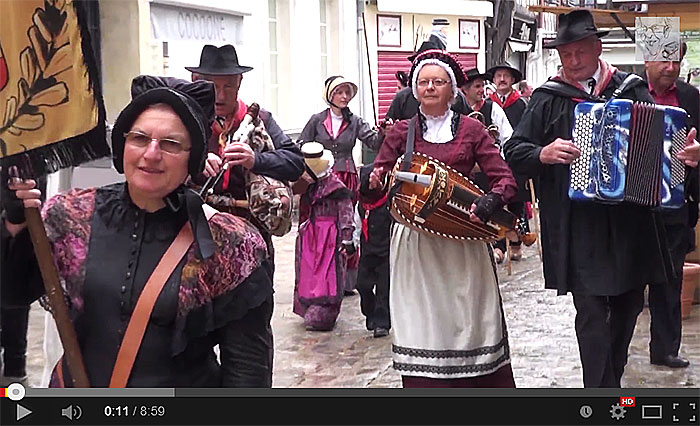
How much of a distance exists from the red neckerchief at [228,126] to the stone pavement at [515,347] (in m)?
0.66

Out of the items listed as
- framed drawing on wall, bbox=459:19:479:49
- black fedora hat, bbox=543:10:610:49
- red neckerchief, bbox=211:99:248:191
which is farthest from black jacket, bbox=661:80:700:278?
framed drawing on wall, bbox=459:19:479:49

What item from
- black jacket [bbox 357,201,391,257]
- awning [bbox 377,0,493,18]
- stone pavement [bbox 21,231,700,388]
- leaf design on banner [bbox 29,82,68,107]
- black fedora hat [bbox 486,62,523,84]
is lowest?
stone pavement [bbox 21,231,700,388]

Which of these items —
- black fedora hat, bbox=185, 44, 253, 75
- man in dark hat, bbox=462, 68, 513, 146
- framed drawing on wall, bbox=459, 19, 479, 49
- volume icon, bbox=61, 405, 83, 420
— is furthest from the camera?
framed drawing on wall, bbox=459, 19, 479, 49

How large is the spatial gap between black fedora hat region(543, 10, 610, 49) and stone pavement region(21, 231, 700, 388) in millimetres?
1014

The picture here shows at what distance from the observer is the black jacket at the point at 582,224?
3633mm

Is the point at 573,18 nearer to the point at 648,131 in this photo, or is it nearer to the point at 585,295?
the point at 648,131

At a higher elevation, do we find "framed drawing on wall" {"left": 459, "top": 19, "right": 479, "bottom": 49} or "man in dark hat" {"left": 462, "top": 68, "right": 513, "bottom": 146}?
"framed drawing on wall" {"left": 459, "top": 19, "right": 479, "bottom": 49}

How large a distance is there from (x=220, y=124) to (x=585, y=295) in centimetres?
124

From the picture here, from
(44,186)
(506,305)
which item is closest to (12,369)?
(44,186)

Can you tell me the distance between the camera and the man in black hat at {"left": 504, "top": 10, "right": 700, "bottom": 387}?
11.9ft

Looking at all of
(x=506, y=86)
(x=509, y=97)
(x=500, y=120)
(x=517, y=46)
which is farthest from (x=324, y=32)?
(x=500, y=120)

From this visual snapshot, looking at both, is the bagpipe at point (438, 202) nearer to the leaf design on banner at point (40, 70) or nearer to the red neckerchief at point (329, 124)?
the leaf design on banner at point (40, 70)

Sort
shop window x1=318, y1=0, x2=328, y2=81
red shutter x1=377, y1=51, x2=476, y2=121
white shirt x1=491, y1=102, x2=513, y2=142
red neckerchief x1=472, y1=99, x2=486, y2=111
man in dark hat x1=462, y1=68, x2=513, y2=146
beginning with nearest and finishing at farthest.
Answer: white shirt x1=491, y1=102, x2=513, y2=142 < man in dark hat x1=462, y1=68, x2=513, y2=146 < red neckerchief x1=472, y1=99, x2=486, y2=111 < red shutter x1=377, y1=51, x2=476, y2=121 < shop window x1=318, y1=0, x2=328, y2=81

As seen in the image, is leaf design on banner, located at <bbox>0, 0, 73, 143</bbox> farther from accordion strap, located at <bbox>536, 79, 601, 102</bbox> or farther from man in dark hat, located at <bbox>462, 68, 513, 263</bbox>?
man in dark hat, located at <bbox>462, 68, 513, 263</bbox>
